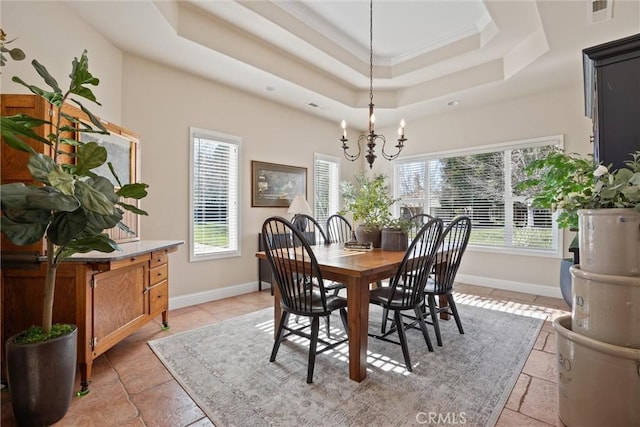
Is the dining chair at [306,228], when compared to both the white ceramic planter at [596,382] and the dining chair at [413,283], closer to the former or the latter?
the dining chair at [413,283]

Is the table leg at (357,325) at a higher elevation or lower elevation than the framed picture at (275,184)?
lower

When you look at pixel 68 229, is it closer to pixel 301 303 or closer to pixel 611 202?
pixel 301 303

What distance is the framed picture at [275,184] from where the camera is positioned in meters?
4.34

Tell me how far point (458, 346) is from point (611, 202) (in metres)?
1.61

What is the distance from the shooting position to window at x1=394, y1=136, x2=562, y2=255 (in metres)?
4.21

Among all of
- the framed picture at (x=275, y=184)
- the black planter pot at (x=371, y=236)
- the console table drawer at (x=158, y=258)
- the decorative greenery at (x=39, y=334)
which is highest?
the framed picture at (x=275, y=184)

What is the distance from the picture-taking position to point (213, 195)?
3.93 m

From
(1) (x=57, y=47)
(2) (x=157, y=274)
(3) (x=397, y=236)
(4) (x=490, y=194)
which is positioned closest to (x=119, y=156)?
(1) (x=57, y=47)

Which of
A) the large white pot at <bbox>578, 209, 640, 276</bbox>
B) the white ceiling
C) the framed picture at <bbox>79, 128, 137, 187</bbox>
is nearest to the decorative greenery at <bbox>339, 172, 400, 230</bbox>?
the large white pot at <bbox>578, 209, 640, 276</bbox>

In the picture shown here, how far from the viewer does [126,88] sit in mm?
3156

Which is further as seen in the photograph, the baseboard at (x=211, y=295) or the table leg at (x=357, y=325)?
the baseboard at (x=211, y=295)

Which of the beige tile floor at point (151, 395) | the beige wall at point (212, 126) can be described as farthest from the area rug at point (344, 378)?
the beige wall at point (212, 126)

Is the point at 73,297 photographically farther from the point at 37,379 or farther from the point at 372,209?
the point at 372,209

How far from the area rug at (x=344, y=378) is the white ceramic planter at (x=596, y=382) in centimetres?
38
